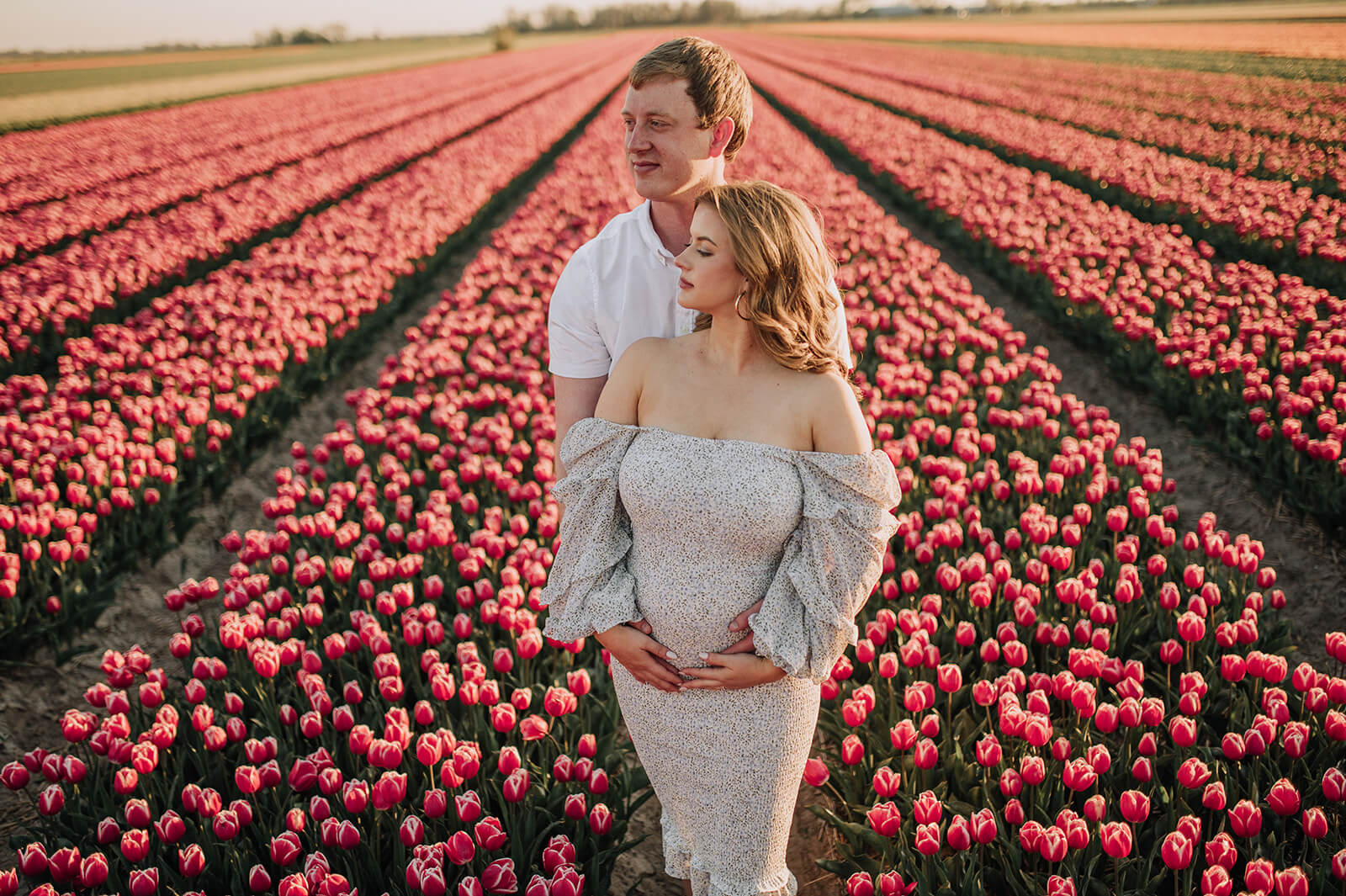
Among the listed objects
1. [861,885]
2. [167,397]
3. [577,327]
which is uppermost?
[577,327]

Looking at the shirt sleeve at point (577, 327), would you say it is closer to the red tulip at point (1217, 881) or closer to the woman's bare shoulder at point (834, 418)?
the woman's bare shoulder at point (834, 418)

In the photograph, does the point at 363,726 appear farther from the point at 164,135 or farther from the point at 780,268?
the point at 164,135

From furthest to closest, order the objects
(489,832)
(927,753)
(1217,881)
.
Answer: (927,753) < (489,832) < (1217,881)

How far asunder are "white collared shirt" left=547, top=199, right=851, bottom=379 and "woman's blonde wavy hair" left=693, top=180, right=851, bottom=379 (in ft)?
1.13

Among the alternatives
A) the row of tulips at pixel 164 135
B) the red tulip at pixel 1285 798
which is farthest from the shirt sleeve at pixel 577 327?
the row of tulips at pixel 164 135

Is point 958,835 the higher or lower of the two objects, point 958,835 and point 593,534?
the lower

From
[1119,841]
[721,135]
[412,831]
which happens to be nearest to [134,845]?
[412,831]

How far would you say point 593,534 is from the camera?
2221mm

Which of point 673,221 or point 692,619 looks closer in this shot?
point 692,619

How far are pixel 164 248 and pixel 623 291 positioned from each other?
9927 mm

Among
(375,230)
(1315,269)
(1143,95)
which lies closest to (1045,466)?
(1315,269)

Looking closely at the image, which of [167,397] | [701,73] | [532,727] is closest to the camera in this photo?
[701,73]

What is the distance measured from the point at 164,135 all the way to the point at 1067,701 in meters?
27.1

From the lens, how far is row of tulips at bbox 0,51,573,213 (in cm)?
1659
